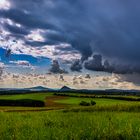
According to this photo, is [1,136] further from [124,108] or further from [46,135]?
[124,108]

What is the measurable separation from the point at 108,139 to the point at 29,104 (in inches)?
4032

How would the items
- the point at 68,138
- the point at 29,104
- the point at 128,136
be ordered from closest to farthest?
the point at 68,138 → the point at 128,136 → the point at 29,104

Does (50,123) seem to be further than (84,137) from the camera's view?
Yes

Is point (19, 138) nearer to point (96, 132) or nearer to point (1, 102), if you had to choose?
point (96, 132)

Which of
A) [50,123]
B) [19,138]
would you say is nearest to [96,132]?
[19,138]

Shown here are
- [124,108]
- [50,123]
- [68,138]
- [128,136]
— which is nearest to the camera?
[68,138]

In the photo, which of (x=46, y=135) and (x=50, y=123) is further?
(x=50, y=123)

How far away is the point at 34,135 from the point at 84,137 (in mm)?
1997

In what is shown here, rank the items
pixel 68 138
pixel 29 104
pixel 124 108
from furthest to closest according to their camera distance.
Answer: pixel 29 104 < pixel 124 108 < pixel 68 138

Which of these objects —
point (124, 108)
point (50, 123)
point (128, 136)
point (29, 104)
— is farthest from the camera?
point (29, 104)

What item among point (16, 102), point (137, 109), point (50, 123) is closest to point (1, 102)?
point (16, 102)

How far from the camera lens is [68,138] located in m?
13.3

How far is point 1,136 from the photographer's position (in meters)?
13.9

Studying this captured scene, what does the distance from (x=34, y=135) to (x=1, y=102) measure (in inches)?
4250
